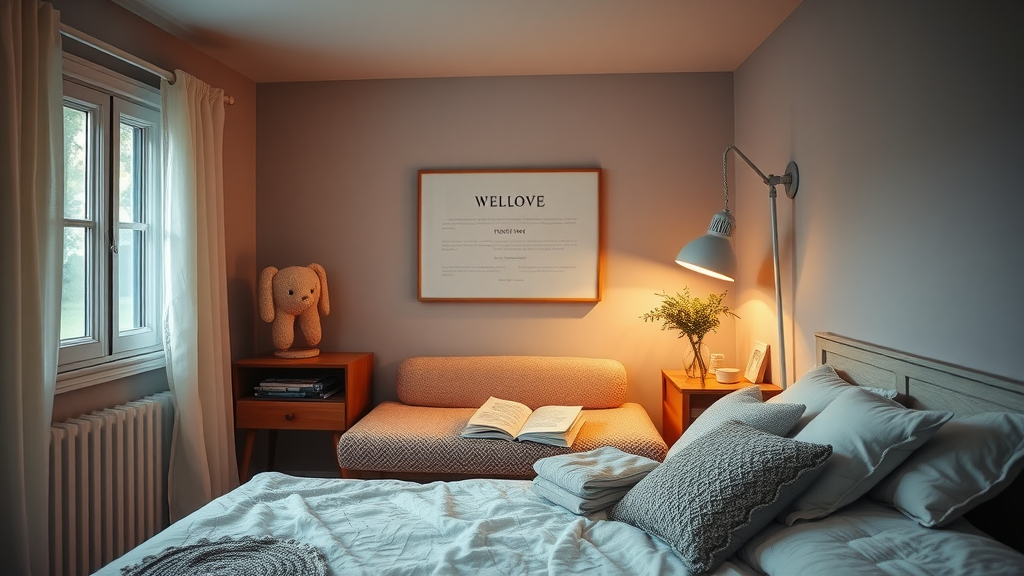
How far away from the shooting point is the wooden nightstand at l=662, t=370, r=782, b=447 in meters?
3.04

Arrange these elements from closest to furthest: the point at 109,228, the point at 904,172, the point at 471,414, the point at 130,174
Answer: the point at 904,172
the point at 109,228
the point at 130,174
the point at 471,414

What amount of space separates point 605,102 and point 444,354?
1699 millimetres

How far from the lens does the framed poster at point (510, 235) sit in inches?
145

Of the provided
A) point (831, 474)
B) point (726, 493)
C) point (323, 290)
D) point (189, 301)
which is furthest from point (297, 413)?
point (831, 474)

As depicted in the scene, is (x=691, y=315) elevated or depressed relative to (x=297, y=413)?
elevated

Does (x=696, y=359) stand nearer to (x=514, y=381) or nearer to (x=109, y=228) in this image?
(x=514, y=381)

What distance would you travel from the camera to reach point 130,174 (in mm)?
2861

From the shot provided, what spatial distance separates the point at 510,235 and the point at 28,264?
224 centimetres

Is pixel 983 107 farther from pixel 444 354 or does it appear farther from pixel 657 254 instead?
pixel 444 354

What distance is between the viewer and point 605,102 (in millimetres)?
3689

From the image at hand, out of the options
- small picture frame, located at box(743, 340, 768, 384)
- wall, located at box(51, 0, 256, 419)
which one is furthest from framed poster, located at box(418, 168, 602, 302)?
wall, located at box(51, 0, 256, 419)

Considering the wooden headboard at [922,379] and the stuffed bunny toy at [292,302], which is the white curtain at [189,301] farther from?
the wooden headboard at [922,379]

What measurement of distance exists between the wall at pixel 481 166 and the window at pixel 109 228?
0.96 meters

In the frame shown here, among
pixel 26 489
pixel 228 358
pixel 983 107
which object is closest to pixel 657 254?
pixel 983 107
